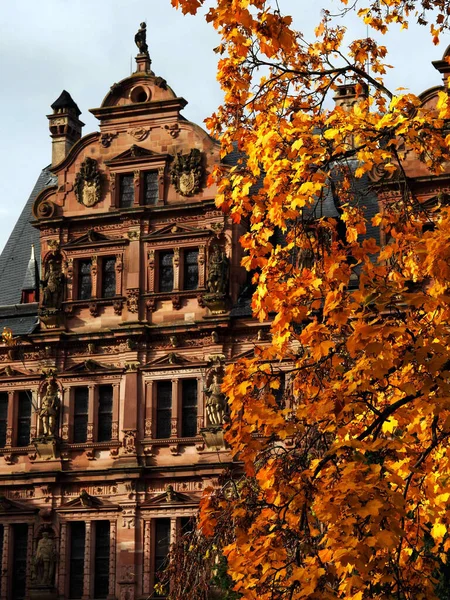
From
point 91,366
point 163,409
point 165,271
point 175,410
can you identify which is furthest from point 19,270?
point 175,410

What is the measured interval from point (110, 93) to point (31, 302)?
22.5ft

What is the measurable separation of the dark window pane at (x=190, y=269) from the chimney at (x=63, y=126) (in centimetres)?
863

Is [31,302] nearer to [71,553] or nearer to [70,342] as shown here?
[70,342]

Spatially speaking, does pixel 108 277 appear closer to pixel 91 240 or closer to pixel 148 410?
pixel 91 240

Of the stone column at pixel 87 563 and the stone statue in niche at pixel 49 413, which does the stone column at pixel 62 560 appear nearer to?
the stone column at pixel 87 563

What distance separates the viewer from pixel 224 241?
39.2m

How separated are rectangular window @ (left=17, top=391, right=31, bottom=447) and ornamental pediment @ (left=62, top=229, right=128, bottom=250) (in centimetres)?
465

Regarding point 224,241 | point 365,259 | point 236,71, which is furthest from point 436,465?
point 224,241

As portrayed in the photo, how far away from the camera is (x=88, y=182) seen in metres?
41.2

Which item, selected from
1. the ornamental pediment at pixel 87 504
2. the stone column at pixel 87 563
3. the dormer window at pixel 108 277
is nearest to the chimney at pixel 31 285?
the dormer window at pixel 108 277

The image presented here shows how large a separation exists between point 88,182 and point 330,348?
2806 centimetres

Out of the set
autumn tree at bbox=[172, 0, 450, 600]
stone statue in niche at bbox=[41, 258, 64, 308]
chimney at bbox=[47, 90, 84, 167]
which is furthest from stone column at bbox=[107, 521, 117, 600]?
autumn tree at bbox=[172, 0, 450, 600]

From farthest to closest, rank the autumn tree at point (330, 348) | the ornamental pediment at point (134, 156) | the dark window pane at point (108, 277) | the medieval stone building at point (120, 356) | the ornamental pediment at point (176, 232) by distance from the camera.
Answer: the dark window pane at point (108, 277), the ornamental pediment at point (134, 156), the ornamental pediment at point (176, 232), the medieval stone building at point (120, 356), the autumn tree at point (330, 348)

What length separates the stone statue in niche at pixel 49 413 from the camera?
39781 millimetres
